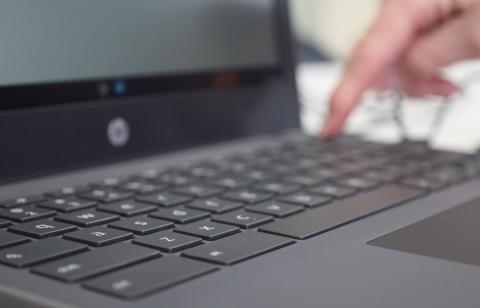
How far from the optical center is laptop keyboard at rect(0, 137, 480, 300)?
0.31 metres

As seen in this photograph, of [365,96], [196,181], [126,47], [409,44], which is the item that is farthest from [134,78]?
[365,96]

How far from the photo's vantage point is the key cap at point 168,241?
33 centimetres

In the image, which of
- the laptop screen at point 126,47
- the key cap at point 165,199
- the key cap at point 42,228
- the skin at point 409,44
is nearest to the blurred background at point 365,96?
the skin at point 409,44

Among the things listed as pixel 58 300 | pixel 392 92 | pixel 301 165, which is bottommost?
pixel 58 300

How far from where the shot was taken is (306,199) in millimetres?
457

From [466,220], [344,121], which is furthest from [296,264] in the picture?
[344,121]

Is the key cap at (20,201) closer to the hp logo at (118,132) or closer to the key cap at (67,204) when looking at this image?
the key cap at (67,204)

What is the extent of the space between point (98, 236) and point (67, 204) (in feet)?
0.27

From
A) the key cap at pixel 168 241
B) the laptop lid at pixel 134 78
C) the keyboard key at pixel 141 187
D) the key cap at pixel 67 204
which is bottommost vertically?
the key cap at pixel 168 241

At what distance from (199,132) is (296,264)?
1.20ft

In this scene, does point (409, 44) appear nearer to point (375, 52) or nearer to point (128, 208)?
point (375, 52)

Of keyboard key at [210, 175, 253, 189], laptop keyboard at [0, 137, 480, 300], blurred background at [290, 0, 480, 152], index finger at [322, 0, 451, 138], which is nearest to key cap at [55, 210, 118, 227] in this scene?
laptop keyboard at [0, 137, 480, 300]

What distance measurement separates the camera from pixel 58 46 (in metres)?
0.54

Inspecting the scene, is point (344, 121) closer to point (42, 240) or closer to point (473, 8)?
point (473, 8)
